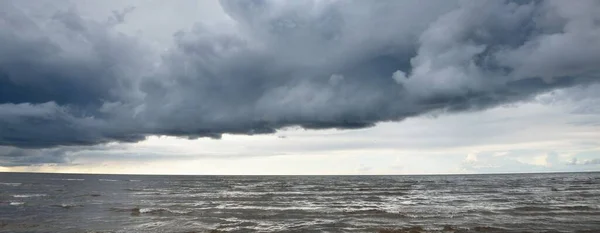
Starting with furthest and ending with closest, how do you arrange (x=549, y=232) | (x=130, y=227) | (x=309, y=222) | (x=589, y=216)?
(x=589, y=216)
(x=309, y=222)
(x=130, y=227)
(x=549, y=232)

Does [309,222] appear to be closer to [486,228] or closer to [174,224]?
[174,224]

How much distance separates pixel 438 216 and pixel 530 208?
13306 mm

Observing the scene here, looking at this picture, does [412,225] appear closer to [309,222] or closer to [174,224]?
[309,222]

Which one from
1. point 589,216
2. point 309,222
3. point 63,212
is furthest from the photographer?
point 63,212

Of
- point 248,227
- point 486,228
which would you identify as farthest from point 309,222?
point 486,228

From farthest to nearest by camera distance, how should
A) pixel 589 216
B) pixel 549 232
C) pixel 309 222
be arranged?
pixel 589 216, pixel 309 222, pixel 549 232

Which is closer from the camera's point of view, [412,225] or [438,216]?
[412,225]

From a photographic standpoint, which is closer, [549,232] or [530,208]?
[549,232]

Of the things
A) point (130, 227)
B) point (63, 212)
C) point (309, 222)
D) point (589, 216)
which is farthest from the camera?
point (63, 212)

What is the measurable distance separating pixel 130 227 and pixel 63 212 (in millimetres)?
14556

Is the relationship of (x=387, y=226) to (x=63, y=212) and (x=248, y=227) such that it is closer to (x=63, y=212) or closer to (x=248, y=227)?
(x=248, y=227)

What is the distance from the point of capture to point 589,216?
34156mm

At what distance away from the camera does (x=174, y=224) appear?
30656mm

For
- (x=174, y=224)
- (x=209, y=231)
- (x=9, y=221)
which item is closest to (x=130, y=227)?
(x=174, y=224)
